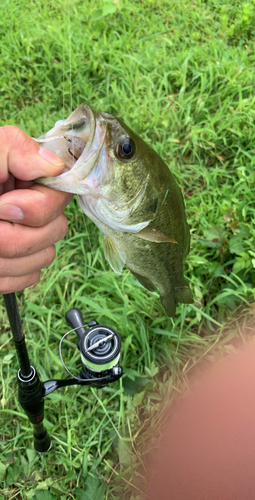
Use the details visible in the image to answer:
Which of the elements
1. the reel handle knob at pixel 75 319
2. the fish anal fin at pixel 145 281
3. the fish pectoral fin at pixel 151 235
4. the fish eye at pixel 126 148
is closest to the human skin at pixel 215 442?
the fish pectoral fin at pixel 151 235

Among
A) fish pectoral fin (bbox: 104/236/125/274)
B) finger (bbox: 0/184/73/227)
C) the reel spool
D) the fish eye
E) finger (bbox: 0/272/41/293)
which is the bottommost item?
the reel spool

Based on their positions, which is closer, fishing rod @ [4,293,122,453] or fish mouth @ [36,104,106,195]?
fish mouth @ [36,104,106,195]

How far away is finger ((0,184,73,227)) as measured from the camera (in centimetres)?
113

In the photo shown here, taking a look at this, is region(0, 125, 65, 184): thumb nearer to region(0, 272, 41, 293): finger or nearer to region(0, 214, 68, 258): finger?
region(0, 214, 68, 258): finger

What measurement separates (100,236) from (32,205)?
1.56m

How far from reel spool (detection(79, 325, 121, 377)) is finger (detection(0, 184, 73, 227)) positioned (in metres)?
0.76

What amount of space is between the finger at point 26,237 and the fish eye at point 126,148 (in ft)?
1.04

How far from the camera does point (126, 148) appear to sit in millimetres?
1248

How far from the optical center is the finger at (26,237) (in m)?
1.21

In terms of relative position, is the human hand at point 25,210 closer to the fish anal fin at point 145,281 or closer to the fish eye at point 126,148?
the fish eye at point 126,148

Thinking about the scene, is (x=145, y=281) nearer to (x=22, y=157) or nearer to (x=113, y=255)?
(x=113, y=255)

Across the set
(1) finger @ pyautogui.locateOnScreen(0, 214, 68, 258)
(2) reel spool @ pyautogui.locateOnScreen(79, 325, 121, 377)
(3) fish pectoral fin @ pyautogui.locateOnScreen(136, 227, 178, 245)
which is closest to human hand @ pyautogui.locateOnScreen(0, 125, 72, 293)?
(1) finger @ pyautogui.locateOnScreen(0, 214, 68, 258)

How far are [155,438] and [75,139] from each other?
1628 millimetres

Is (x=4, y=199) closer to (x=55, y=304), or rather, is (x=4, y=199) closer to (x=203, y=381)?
(x=203, y=381)
